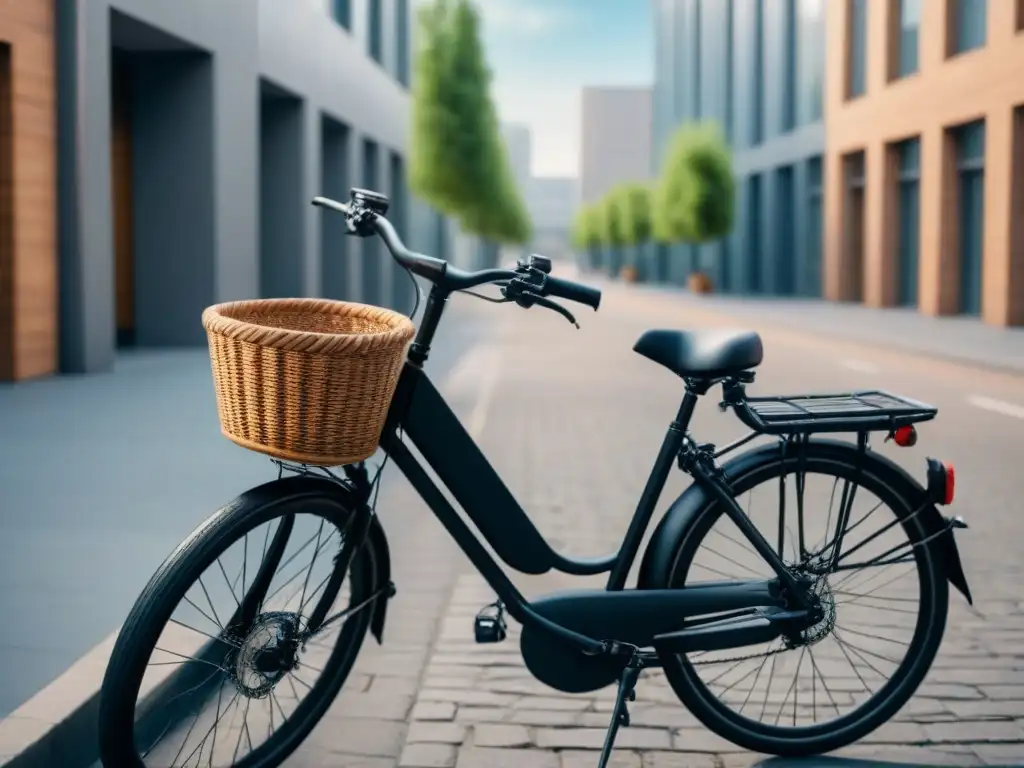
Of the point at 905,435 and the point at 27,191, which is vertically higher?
the point at 27,191

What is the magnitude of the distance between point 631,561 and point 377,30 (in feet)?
89.5

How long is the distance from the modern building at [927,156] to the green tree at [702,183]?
8567 mm

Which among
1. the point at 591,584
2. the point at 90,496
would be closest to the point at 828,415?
the point at 591,584

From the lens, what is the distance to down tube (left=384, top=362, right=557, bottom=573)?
3.13m

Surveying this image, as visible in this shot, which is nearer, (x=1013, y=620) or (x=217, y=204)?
(x=1013, y=620)

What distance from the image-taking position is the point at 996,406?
11.4 metres

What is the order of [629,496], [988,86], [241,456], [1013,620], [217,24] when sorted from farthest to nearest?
[988,86], [217,24], [241,456], [629,496], [1013,620]

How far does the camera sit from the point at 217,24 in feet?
53.6

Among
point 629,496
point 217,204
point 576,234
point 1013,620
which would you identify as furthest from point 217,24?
point 576,234

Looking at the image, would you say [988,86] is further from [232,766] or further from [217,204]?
[232,766]

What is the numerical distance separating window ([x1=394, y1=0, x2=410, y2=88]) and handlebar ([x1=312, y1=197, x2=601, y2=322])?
30837mm

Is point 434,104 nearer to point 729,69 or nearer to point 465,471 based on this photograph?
point 729,69

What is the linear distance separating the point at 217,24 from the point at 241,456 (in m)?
9.70

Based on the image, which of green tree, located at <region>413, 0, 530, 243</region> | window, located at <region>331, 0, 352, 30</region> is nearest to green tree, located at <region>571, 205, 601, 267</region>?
green tree, located at <region>413, 0, 530, 243</region>
